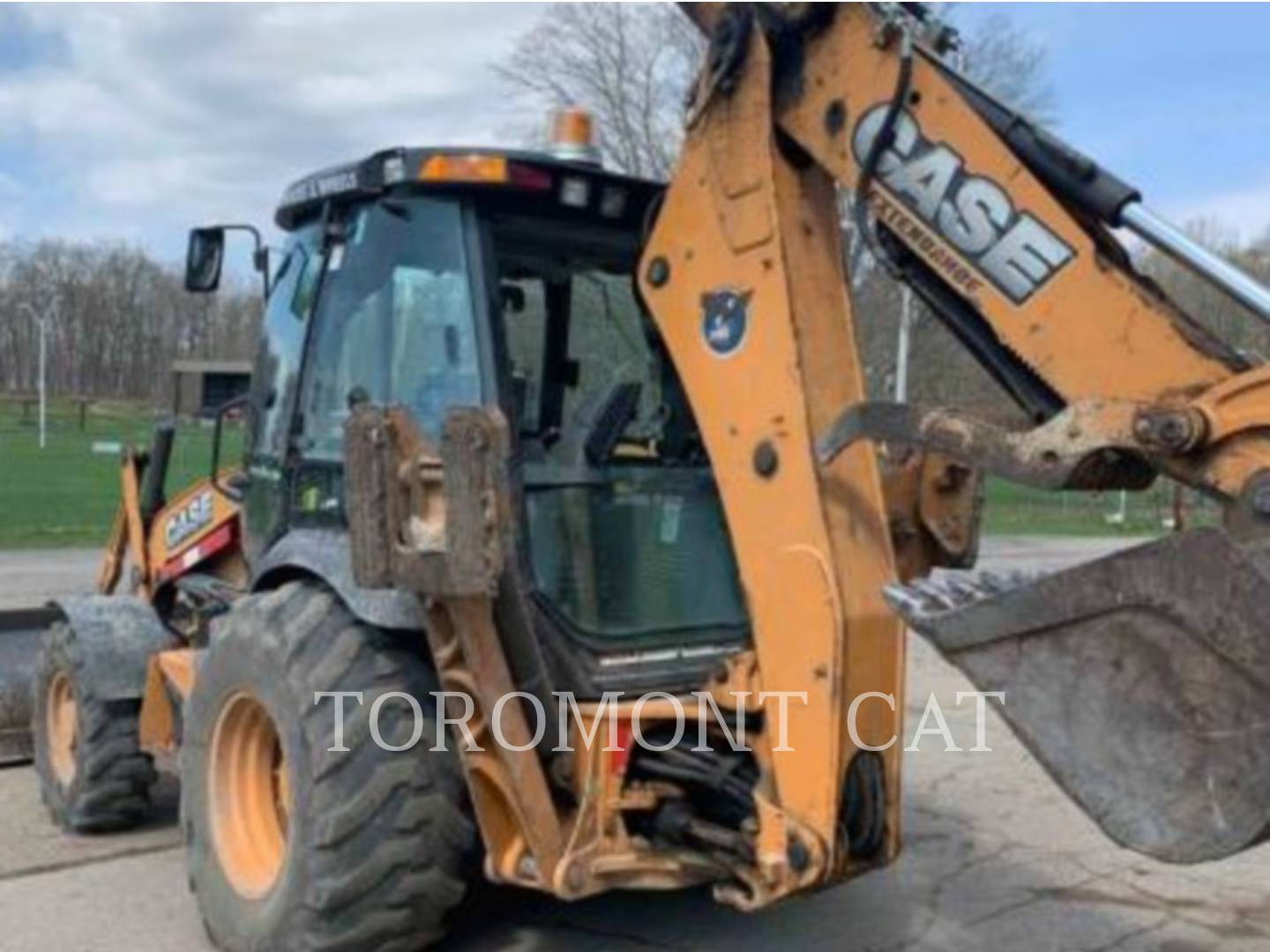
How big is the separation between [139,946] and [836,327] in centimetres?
300

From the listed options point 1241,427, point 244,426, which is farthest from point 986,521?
point 1241,427

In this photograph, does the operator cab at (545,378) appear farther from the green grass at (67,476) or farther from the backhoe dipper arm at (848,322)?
the green grass at (67,476)

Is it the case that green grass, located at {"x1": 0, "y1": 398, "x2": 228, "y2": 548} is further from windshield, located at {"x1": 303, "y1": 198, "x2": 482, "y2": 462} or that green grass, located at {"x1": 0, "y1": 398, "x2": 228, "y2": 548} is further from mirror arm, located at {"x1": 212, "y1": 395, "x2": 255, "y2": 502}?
windshield, located at {"x1": 303, "y1": 198, "x2": 482, "y2": 462}

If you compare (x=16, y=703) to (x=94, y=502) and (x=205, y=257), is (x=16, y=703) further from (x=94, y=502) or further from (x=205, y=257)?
(x=94, y=502)

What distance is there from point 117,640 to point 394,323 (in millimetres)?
2314

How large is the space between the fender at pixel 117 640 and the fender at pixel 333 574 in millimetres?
1103

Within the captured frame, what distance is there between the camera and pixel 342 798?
14.5 ft

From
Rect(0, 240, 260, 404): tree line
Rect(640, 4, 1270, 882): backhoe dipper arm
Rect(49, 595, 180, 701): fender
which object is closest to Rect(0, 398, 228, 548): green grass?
Rect(49, 595, 180, 701): fender

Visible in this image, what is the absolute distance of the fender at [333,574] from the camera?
177 inches

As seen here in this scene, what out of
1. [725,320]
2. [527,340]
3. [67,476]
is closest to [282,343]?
[527,340]

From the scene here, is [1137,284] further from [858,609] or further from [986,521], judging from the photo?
[986,521]

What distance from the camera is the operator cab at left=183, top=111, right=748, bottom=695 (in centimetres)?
461

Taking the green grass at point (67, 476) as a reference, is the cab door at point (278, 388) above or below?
above

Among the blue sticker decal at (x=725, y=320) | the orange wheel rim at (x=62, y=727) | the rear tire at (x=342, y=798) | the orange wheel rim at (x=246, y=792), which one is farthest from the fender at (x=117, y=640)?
the blue sticker decal at (x=725, y=320)
